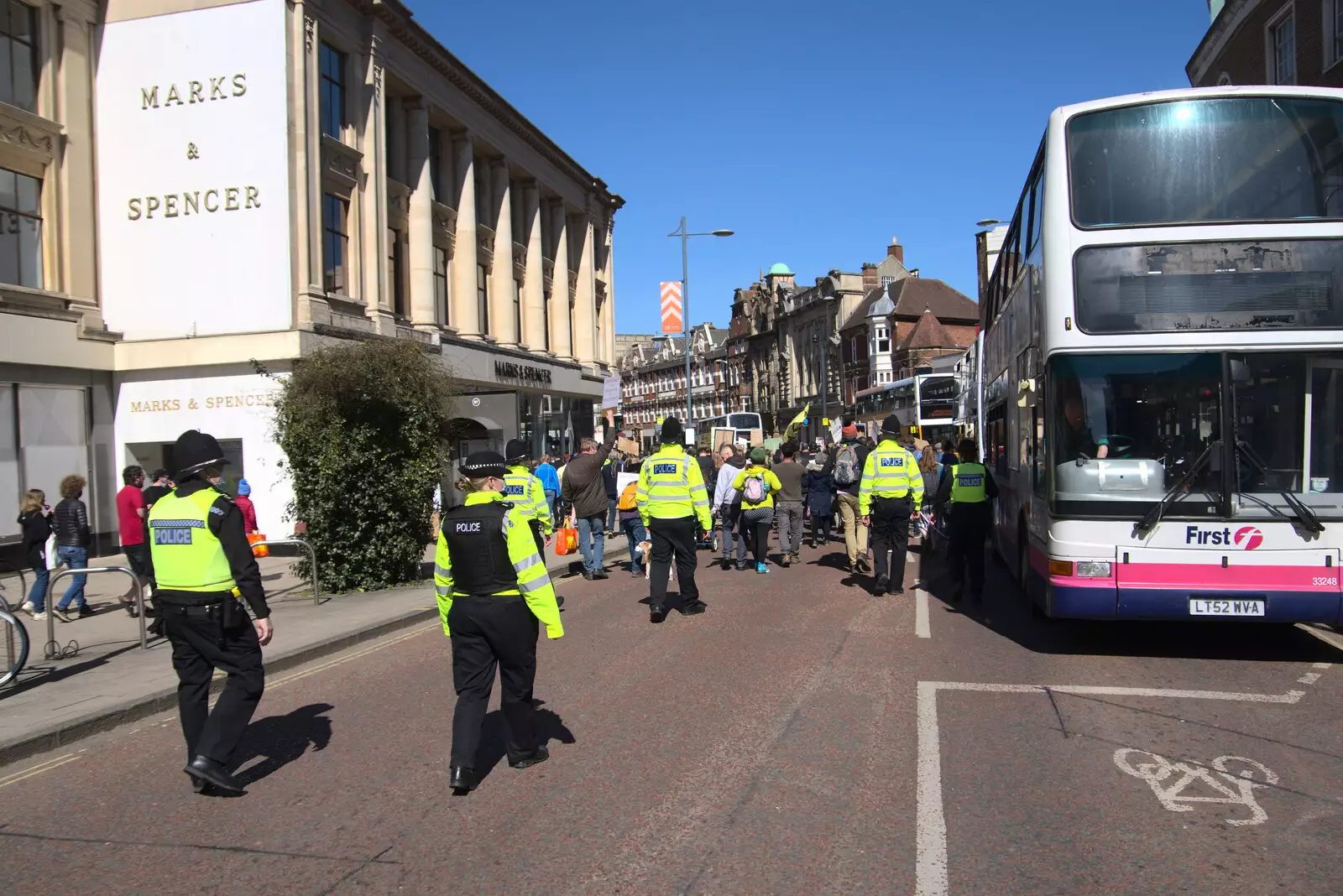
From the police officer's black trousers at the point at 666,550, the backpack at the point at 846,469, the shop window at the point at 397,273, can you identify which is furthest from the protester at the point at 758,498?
the shop window at the point at 397,273

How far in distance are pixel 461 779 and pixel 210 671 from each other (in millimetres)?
1468

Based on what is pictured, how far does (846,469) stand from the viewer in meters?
15.0

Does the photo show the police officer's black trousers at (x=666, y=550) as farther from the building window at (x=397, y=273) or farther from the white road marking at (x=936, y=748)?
the building window at (x=397, y=273)

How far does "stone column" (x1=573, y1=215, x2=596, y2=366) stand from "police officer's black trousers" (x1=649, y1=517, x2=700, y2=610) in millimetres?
30467

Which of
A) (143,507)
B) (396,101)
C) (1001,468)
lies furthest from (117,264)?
(1001,468)

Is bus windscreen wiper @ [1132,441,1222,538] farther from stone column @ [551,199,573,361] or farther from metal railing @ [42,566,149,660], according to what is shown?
stone column @ [551,199,573,361]

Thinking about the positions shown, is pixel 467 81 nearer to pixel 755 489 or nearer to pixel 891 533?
pixel 755 489

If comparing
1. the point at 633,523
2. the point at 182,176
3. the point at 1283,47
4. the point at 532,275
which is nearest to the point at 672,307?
the point at 532,275

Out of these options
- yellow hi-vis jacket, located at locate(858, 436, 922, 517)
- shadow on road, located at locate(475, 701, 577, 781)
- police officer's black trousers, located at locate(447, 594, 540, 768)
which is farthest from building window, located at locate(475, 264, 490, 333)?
police officer's black trousers, located at locate(447, 594, 540, 768)

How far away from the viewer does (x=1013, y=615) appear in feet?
34.5

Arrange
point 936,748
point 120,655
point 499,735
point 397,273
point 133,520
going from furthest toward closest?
1. point 397,273
2. point 133,520
3. point 120,655
4. point 499,735
5. point 936,748

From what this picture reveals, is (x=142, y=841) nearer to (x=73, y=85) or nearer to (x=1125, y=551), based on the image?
(x=1125, y=551)

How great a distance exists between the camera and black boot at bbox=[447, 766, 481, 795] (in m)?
5.20

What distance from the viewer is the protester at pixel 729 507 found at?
14953 mm
